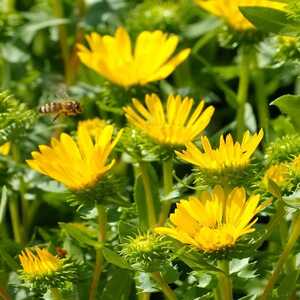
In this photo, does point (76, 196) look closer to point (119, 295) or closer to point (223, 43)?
point (119, 295)

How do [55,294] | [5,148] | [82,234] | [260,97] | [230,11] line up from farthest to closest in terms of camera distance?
1. [260,97]
2. [230,11]
3. [5,148]
4. [82,234]
5. [55,294]

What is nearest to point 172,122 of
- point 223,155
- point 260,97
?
point 223,155

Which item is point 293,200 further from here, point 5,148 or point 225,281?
point 5,148

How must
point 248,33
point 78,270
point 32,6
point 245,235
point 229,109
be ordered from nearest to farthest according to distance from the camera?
point 245,235 < point 78,270 < point 248,33 < point 229,109 < point 32,6

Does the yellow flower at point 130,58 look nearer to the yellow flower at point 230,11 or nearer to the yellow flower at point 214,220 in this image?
the yellow flower at point 230,11

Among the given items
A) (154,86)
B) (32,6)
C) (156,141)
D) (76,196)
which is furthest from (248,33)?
(32,6)

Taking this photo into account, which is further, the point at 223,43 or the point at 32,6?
the point at 32,6
